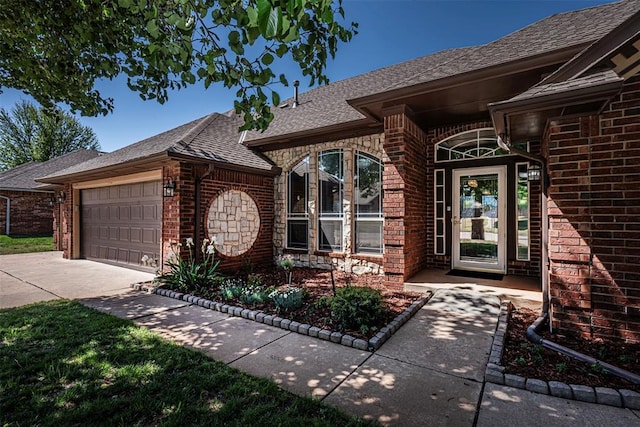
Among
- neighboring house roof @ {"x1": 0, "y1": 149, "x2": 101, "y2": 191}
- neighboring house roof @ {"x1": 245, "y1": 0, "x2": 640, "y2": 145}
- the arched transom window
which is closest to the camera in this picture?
neighboring house roof @ {"x1": 245, "y1": 0, "x2": 640, "y2": 145}

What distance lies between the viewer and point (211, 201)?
6.63 metres

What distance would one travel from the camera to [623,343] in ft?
9.70

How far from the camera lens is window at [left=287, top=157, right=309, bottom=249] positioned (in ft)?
24.7

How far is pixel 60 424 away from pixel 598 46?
5067 millimetres

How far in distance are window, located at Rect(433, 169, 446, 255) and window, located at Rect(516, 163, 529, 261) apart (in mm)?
1382

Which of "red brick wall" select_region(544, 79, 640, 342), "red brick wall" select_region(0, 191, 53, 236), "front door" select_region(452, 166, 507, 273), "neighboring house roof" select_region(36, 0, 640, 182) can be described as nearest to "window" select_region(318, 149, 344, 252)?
"neighboring house roof" select_region(36, 0, 640, 182)

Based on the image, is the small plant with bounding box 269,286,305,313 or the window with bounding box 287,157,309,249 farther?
the window with bounding box 287,157,309,249

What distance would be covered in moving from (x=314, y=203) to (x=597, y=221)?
5264 mm

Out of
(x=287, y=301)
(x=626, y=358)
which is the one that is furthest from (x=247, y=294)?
(x=626, y=358)

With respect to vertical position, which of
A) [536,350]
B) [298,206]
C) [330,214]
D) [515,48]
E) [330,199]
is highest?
[515,48]

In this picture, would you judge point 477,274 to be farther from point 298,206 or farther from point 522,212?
point 298,206

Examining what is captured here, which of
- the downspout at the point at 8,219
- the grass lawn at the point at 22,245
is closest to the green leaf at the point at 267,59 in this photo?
the grass lawn at the point at 22,245

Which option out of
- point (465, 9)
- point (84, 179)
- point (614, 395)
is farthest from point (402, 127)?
point (84, 179)

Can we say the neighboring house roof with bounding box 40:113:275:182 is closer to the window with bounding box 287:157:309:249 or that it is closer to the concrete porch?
the window with bounding box 287:157:309:249
